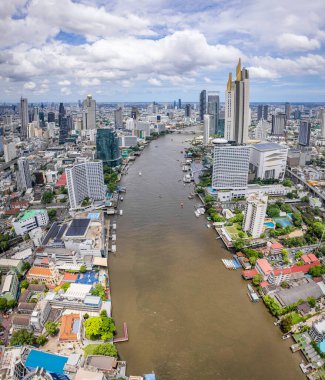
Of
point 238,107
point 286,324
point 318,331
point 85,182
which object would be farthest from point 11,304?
point 238,107

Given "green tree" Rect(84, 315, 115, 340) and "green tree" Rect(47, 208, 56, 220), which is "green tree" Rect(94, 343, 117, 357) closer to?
"green tree" Rect(84, 315, 115, 340)

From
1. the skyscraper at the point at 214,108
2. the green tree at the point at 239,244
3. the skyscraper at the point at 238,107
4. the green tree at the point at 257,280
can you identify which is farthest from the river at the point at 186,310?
the skyscraper at the point at 214,108

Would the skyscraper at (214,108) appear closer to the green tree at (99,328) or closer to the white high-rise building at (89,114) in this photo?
the white high-rise building at (89,114)

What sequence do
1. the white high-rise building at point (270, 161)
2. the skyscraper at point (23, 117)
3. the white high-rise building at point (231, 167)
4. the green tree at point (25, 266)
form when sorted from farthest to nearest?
the skyscraper at point (23, 117)
the white high-rise building at point (270, 161)
the white high-rise building at point (231, 167)
the green tree at point (25, 266)

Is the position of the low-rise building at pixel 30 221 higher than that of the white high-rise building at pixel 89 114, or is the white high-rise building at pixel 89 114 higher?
the white high-rise building at pixel 89 114

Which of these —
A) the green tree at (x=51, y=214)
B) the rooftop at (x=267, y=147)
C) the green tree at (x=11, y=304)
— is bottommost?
the green tree at (x=11, y=304)

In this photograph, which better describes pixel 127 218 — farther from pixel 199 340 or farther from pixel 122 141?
pixel 122 141
